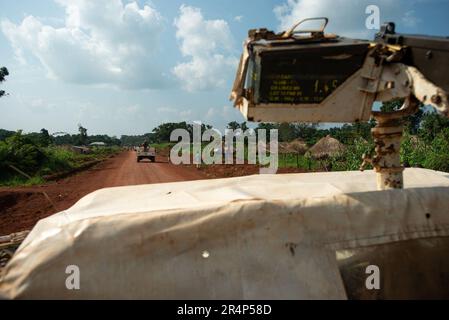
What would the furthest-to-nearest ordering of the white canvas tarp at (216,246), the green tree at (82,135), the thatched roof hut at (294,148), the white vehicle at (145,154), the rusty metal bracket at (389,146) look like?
the green tree at (82,135) < the white vehicle at (145,154) < the thatched roof hut at (294,148) < the rusty metal bracket at (389,146) < the white canvas tarp at (216,246)

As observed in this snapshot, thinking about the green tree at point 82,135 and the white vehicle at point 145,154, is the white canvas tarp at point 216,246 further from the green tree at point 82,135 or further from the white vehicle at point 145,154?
the green tree at point 82,135

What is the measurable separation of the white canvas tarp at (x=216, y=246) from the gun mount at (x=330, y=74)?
1.80 ft

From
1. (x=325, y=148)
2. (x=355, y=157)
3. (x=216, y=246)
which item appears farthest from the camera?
(x=325, y=148)

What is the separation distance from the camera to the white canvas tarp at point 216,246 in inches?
67.0

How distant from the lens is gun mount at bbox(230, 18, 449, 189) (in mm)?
2035

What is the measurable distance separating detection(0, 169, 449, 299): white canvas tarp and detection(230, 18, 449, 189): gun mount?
0.55 m

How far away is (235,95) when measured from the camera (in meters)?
2.20

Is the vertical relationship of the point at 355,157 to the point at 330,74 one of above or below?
above

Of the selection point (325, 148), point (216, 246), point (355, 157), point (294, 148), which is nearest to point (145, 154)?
point (294, 148)

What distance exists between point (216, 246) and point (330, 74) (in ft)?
3.89

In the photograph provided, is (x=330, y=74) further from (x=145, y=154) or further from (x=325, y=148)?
(x=145, y=154)

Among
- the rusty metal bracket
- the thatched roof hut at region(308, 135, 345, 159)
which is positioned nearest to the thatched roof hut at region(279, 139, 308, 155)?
the thatched roof hut at region(308, 135, 345, 159)

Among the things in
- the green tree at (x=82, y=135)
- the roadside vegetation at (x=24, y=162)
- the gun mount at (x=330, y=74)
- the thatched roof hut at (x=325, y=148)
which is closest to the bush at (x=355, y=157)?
the thatched roof hut at (x=325, y=148)

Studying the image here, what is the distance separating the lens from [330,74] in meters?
2.11
